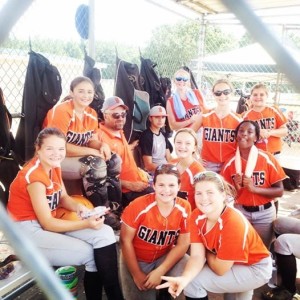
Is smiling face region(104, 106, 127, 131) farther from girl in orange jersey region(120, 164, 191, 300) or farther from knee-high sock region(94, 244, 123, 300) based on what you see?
knee-high sock region(94, 244, 123, 300)

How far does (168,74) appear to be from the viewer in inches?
246

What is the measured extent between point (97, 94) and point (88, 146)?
0.74 meters

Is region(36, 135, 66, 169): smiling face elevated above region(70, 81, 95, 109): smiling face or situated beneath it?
situated beneath

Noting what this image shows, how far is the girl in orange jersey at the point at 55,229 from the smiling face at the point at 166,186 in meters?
0.40

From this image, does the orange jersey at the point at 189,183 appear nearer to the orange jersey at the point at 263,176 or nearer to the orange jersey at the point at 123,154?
the orange jersey at the point at 263,176

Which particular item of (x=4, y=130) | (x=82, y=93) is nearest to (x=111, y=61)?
(x=82, y=93)

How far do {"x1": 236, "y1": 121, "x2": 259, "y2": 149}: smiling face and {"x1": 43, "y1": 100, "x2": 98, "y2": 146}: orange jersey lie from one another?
1231mm

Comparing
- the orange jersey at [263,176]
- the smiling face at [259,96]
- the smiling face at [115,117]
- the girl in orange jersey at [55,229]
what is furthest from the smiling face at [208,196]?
the smiling face at [259,96]

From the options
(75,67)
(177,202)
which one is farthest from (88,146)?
(75,67)

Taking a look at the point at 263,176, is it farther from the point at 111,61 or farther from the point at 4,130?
the point at 111,61

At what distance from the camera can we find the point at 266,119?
12.8 feet

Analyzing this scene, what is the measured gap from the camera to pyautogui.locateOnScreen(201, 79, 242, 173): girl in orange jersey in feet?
11.3

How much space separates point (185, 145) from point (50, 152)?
43.6 inches

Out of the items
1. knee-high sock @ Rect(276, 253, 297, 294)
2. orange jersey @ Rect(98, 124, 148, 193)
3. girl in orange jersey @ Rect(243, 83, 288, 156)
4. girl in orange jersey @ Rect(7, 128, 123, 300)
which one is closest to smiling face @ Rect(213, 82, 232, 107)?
girl in orange jersey @ Rect(243, 83, 288, 156)
